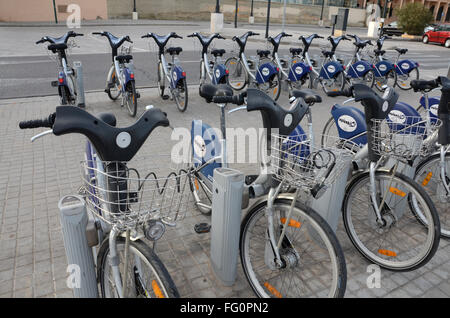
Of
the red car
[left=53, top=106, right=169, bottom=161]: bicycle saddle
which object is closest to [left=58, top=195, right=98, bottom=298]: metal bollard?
[left=53, top=106, right=169, bottom=161]: bicycle saddle

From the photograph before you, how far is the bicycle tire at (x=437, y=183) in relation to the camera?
3488 millimetres

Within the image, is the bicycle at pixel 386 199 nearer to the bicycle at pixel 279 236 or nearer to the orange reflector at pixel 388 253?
the orange reflector at pixel 388 253

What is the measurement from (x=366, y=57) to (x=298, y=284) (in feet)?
28.6

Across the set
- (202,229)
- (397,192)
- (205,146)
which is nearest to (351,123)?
(397,192)

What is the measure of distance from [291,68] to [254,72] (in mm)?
866

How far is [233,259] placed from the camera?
2674mm

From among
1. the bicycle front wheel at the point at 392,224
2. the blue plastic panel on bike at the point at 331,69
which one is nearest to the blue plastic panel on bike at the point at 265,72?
the blue plastic panel on bike at the point at 331,69

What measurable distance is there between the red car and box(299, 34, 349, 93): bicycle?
1985 cm

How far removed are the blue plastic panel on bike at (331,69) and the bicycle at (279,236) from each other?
6.44 meters

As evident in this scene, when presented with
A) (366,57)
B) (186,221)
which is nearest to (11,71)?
(186,221)

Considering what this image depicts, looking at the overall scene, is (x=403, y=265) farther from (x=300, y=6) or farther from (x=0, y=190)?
(x=300, y=6)

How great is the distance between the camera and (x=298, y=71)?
850 cm

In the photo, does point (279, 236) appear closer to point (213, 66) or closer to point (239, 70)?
point (213, 66)

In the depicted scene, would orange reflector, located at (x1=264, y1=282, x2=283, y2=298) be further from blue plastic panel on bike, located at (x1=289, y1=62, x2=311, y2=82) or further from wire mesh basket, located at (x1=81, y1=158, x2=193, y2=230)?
blue plastic panel on bike, located at (x1=289, y1=62, x2=311, y2=82)
